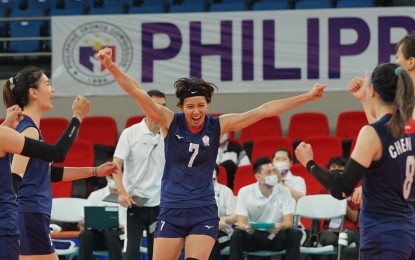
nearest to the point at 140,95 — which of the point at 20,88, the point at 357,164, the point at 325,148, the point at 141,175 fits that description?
the point at 20,88

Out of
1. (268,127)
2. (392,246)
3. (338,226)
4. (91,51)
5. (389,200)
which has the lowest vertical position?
(338,226)

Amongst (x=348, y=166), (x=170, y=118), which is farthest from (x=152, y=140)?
(x=348, y=166)

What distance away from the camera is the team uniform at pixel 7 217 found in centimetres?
501

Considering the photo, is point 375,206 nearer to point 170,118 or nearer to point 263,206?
point 170,118

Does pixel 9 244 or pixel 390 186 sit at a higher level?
pixel 390 186

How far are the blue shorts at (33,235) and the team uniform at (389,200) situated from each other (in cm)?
226

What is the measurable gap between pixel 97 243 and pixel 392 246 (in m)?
6.15

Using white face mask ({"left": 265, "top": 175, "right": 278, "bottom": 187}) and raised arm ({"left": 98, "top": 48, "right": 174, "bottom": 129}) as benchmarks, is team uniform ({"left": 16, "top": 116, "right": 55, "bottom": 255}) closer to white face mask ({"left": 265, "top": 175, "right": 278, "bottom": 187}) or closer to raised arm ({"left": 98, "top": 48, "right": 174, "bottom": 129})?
raised arm ({"left": 98, "top": 48, "right": 174, "bottom": 129})

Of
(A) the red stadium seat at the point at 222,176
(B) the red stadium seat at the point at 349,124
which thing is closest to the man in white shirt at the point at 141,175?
(A) the red stadium seat at the point at 222,176

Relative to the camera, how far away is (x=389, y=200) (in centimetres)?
477

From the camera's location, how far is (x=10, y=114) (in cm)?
532

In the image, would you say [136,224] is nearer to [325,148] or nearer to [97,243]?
[97,243]

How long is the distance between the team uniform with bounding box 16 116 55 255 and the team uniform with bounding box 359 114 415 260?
2268 millimetres

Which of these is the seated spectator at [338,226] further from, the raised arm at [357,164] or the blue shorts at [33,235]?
the raised arm at [357,164]
